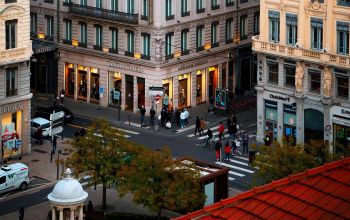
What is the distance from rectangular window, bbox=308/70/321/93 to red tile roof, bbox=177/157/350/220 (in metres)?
40.9

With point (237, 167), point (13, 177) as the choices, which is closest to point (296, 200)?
point (13, 177)

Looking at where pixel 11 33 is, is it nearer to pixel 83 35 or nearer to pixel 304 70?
pixel 83 35

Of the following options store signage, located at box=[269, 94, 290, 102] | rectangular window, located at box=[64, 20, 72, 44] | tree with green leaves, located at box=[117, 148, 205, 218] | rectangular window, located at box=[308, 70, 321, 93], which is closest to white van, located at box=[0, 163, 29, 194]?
tree with green leaves, located at box=[117, 148, 205, 218]

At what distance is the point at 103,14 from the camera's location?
373ft

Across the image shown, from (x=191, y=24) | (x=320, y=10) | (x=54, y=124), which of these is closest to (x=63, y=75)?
(x=191, y=24)

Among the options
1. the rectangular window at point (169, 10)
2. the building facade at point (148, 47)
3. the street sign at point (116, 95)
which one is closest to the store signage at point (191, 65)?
the building facade at point (148, 47)

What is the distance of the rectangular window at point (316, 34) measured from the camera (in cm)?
9656

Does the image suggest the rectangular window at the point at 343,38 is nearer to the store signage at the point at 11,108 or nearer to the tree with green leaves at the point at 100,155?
the tree with green leaves at the point at 100,155

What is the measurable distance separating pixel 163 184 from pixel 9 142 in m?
24.5

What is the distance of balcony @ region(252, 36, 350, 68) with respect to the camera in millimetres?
95312

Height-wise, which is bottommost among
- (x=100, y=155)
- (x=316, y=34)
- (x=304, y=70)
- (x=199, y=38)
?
(x=100, y=155)

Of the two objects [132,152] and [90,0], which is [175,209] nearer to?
[132,152]

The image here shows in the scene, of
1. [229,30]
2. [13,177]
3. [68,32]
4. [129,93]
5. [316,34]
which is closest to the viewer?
[13,177]

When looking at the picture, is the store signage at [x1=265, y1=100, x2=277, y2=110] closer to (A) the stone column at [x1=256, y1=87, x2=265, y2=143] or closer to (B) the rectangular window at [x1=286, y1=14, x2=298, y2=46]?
(A) the stone column at [x1=256, y1=87, x2=265, y2=143]
